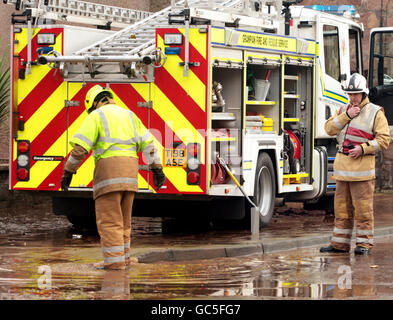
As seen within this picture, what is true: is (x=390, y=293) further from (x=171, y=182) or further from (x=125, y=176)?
(x=171, y=182)

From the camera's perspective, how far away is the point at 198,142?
1196cm

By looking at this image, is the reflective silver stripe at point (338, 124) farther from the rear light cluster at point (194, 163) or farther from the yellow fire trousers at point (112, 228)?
the yellow fire trousers at point (112, 228)

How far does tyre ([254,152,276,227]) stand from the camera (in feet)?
43.3

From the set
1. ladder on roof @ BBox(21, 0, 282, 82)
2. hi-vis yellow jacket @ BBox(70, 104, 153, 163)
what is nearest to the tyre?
ladder on roof @ BBox(21, 0, 282, 82)

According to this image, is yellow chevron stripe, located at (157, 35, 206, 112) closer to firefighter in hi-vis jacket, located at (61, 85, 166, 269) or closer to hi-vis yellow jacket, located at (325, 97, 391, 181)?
hi-vis yellow jacket, located at (325, 97, 391, 181)

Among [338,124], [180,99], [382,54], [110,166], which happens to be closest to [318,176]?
[382,54]

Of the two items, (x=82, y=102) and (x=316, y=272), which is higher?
(x=82, y=102)

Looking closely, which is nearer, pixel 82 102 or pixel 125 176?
pixel 125 176

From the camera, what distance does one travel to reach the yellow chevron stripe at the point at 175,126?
12000mm

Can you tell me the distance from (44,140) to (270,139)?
2.85 meters

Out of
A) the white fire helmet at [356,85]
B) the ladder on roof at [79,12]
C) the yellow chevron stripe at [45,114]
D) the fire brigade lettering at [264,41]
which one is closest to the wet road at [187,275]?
the yellow chevron stripe at [45,114]

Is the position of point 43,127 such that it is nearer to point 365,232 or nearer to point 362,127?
point 362,127
